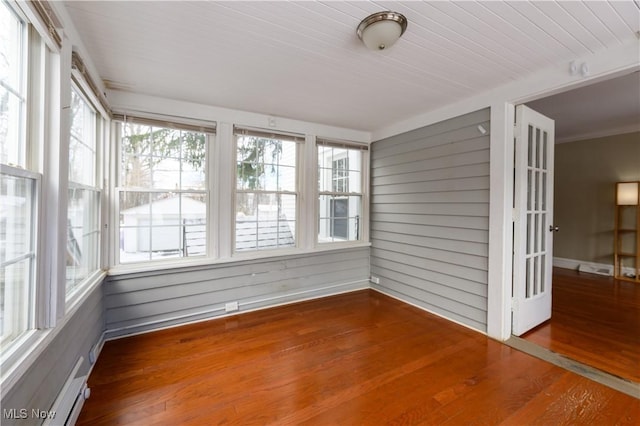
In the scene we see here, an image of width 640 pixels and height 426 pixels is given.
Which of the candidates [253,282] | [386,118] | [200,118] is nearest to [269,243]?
[253,282]

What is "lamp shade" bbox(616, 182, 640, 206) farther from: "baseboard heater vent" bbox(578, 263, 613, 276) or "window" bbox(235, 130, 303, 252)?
"window" bbox(235, 130, 303, 252)

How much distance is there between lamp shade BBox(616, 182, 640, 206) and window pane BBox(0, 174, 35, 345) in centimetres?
703

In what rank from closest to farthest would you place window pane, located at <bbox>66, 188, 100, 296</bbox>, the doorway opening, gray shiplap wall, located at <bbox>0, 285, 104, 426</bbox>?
1. gray shiplap wall, located at <bbox>0, 285, 104, 426</bbox>
2. window pane, located at <bbox>66, 188, 100, 296</bbox>
3. the doorway opening

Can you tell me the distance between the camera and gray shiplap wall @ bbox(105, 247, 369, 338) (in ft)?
8.58

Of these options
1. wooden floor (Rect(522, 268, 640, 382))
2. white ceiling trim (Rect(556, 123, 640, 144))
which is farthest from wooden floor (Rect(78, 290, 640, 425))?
white ceiling trim (Rect(556, 123, 640, 144))

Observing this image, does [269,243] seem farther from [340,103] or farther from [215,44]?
[215,44]

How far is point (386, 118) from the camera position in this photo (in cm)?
346

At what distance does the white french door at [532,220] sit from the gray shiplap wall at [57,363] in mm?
3385

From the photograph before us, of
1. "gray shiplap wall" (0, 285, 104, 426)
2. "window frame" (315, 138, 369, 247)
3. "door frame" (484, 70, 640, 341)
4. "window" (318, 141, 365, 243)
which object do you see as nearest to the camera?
"gray shiplap wall" (0, 285, 104, 426)

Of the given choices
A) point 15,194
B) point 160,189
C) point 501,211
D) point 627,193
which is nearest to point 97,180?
point 160,189

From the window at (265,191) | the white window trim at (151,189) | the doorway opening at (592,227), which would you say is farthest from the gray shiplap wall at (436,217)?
the white window trim at (151,189)

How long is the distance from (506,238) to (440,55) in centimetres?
171

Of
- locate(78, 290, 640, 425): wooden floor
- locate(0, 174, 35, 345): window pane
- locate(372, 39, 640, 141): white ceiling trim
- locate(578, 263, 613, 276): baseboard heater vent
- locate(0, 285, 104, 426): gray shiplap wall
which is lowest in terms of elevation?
locate(78, 290, 640, 425): wooden floor

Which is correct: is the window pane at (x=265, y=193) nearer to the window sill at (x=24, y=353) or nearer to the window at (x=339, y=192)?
the window at (x=339, y=192)
